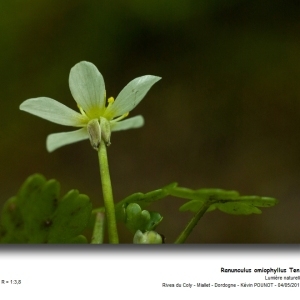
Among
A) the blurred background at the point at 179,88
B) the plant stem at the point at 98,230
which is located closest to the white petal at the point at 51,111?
the plant stem at the point at 98,230

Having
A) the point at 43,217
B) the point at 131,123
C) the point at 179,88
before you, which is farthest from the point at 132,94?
the point at 179,88

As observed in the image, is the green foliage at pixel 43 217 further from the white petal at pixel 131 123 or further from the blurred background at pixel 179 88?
the blurred background at pixel 179 88

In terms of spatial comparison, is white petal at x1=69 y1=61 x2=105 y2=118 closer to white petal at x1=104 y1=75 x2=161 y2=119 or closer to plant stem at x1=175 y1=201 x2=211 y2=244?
white petal at x1=104 y1=75 x2=161 y2=119

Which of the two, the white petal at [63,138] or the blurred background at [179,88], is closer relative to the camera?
the white petal at [63,138]
